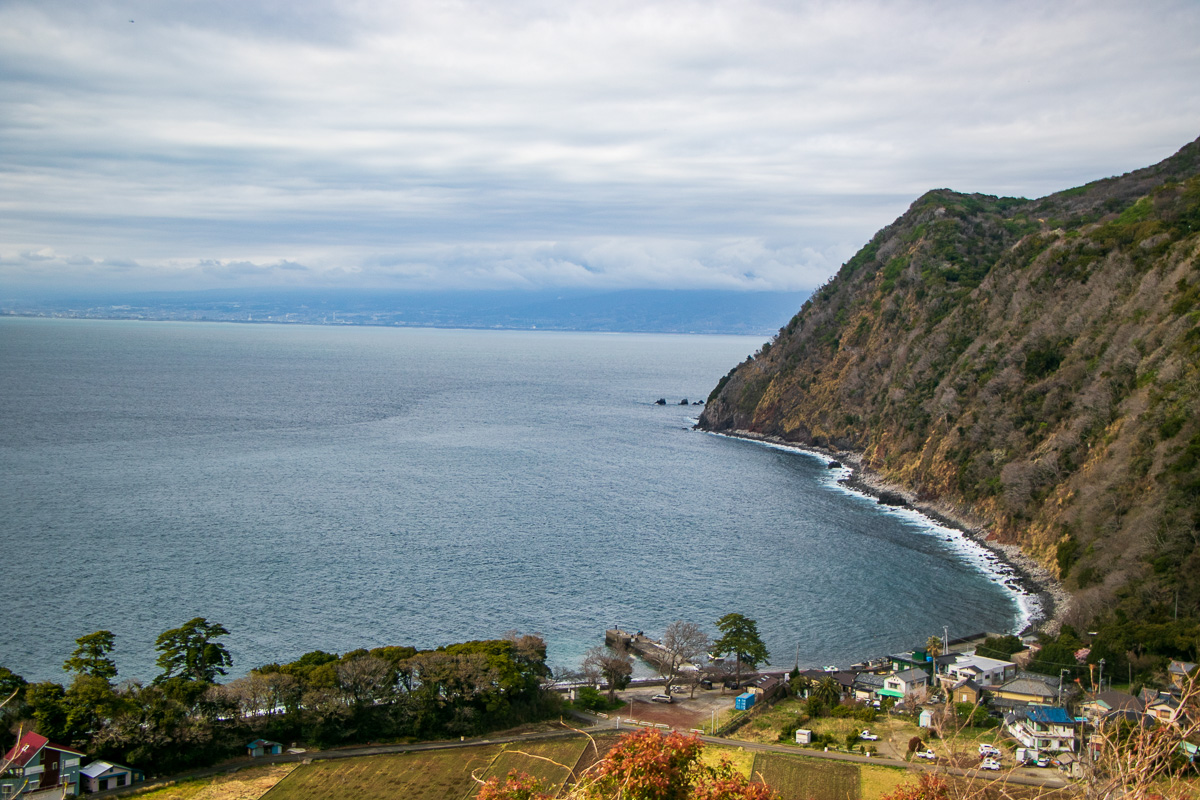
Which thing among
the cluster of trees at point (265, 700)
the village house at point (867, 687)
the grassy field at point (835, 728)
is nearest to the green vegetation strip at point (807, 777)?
the grassy field at point (835, 728)

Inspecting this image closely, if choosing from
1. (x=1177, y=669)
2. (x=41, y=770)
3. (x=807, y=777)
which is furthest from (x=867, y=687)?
(x=41, y=770)

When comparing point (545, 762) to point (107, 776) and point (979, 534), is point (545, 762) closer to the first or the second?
point (107, 776)

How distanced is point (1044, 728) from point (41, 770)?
133 ft

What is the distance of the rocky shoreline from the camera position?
57213 millimetres

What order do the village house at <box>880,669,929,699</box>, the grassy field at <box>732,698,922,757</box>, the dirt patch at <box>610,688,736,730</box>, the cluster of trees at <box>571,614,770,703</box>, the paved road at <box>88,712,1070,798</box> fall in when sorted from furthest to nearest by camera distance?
1. the cluster of trees at <box>571,614,770,703</box>
2. the village house at <box>880,669,929,699</box>
3. the dirt patch at <box>610,688,736,730</box>
4. the grassy field at <box>732,698,922,757</box>
5. the paved road at <box>88,712,1070,798</box>

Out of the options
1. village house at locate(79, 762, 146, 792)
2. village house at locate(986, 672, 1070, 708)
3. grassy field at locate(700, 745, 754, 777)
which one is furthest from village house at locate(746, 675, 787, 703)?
village house at locate(79, 762, 146, 792)

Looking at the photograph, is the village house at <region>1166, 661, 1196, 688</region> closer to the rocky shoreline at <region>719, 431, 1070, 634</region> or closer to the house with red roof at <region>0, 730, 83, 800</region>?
the rocky shoreline at <region>719, 431, 1070, 634</region>

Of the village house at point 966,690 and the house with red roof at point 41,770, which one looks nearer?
the house with red roof at point 41,770

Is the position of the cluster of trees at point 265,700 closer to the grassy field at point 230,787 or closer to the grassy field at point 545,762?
the grassy field at point 230,787

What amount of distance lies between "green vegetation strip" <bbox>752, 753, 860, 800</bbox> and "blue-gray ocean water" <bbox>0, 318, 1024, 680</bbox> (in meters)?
13.9

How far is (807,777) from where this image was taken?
3616 centimetres

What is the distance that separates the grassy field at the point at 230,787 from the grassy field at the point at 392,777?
580mm

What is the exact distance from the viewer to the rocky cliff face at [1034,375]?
5884 cm

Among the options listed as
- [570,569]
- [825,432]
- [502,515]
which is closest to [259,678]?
[570,569]
